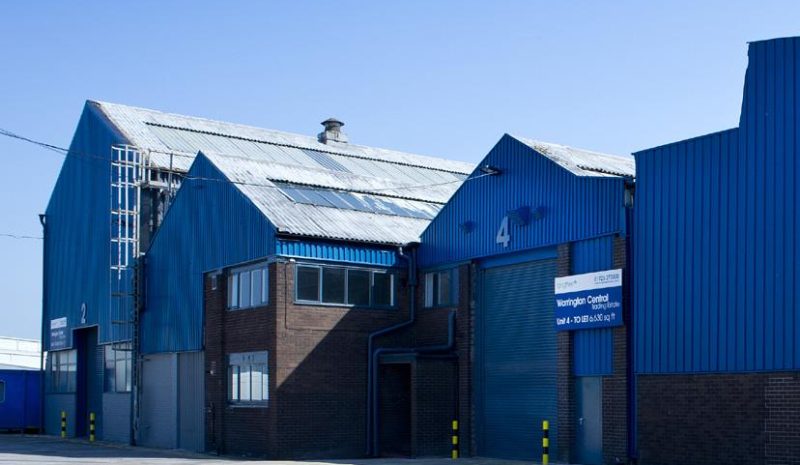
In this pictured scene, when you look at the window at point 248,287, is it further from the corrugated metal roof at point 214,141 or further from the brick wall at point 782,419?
the brick wall at point 782,419

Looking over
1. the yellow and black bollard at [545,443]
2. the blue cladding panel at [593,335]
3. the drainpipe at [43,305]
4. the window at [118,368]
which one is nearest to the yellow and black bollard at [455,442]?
the yellow and black bollard at [545,443]

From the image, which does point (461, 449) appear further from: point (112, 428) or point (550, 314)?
point (112, 428)

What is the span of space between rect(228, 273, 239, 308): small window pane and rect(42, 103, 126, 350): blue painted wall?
8.22 m

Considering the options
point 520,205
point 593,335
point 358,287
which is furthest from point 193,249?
point 593,335

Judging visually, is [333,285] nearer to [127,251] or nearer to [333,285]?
[333,285]

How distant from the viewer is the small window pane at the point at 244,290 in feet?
106

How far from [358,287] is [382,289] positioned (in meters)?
0.87

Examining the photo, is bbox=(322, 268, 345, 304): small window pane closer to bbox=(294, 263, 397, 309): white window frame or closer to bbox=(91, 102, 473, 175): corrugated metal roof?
bbox=(294, 263, 397, 309): white window frame

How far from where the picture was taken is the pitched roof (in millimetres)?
32656

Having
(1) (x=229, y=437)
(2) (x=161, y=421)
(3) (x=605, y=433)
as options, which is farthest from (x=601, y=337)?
(2) (x=161, y=421)

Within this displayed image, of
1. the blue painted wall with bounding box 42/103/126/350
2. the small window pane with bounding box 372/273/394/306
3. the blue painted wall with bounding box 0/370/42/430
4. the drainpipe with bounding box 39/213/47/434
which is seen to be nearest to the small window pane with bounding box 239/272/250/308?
the small window pane with bounding box 372/273/394/306

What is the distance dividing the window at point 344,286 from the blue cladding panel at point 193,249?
1.38 meters

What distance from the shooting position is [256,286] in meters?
31.9

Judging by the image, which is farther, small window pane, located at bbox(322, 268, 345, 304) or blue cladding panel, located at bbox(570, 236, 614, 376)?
small window pane, located at bbox(322, 268, 345, 304)
